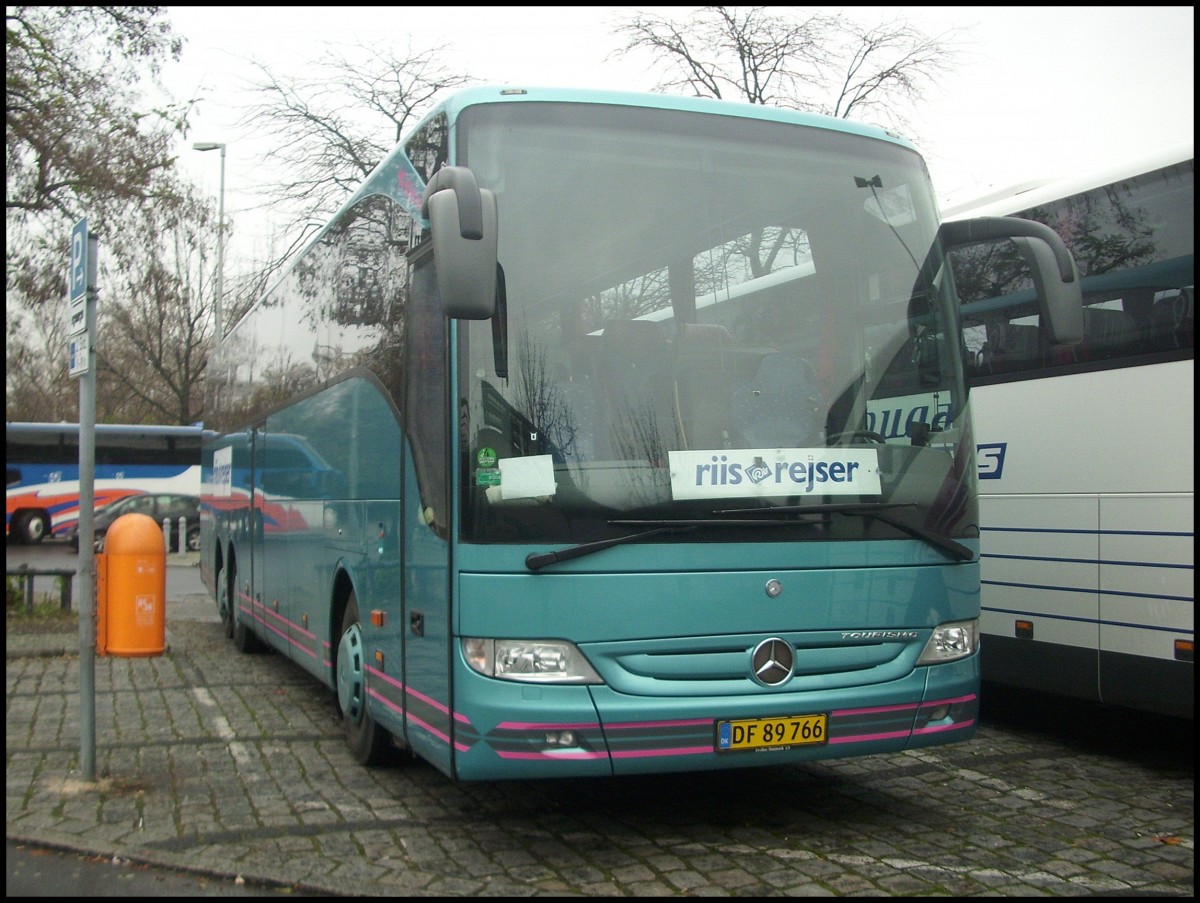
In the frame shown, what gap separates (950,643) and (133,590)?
6.81m

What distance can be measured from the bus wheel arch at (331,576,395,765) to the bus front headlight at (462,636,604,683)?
1.96 meters

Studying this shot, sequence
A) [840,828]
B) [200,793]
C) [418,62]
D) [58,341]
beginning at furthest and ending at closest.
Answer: [58,341], [418,62], [200,793], [840,828]

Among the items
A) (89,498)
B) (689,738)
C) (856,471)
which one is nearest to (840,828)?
(689,738)

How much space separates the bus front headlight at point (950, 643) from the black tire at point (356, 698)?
3071mm

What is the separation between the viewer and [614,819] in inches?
237

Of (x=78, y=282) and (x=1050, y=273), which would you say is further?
(x=78, y=282)

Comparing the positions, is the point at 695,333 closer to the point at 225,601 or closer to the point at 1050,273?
the point at 1050,273

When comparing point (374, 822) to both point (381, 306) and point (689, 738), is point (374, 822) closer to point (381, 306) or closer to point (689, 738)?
point (689, 738)

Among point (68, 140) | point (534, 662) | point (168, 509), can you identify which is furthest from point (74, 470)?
point (534, 662)

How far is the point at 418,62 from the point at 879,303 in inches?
594

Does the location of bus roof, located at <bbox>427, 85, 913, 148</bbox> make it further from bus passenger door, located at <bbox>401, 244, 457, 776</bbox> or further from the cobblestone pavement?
the cobblestone pavement

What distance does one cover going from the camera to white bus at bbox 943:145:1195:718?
22.8ft

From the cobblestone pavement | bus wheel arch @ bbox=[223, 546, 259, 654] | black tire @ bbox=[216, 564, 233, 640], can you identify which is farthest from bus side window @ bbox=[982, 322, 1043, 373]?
black tire @ bbox=[216, 564, 233, 640]

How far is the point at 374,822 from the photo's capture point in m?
5.95
